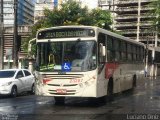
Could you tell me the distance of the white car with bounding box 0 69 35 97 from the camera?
78.6ft

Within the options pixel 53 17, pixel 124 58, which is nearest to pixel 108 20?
pixel 53 17

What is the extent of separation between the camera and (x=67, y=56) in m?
17.4

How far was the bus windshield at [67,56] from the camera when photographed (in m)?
17.3

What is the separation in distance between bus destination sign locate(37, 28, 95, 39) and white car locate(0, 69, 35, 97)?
6523mm

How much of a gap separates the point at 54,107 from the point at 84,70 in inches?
75.9

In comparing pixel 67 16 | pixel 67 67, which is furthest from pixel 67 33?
pixel 67 16

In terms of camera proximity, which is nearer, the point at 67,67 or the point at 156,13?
the point at 67,67

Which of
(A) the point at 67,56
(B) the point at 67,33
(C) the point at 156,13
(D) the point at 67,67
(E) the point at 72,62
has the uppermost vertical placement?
(C) the point at 156,13

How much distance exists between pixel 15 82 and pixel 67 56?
25.9 feet

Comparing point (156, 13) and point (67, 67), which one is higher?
point (156, 13)

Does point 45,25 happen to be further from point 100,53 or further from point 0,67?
point 100,53

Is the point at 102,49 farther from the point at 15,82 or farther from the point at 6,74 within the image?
the point at 6,74

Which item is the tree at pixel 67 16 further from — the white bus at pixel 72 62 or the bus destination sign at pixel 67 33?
the white bus at pixel 72 62

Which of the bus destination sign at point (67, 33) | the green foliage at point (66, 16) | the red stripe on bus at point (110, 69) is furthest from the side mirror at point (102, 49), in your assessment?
the green foliage at point (66, 16)
